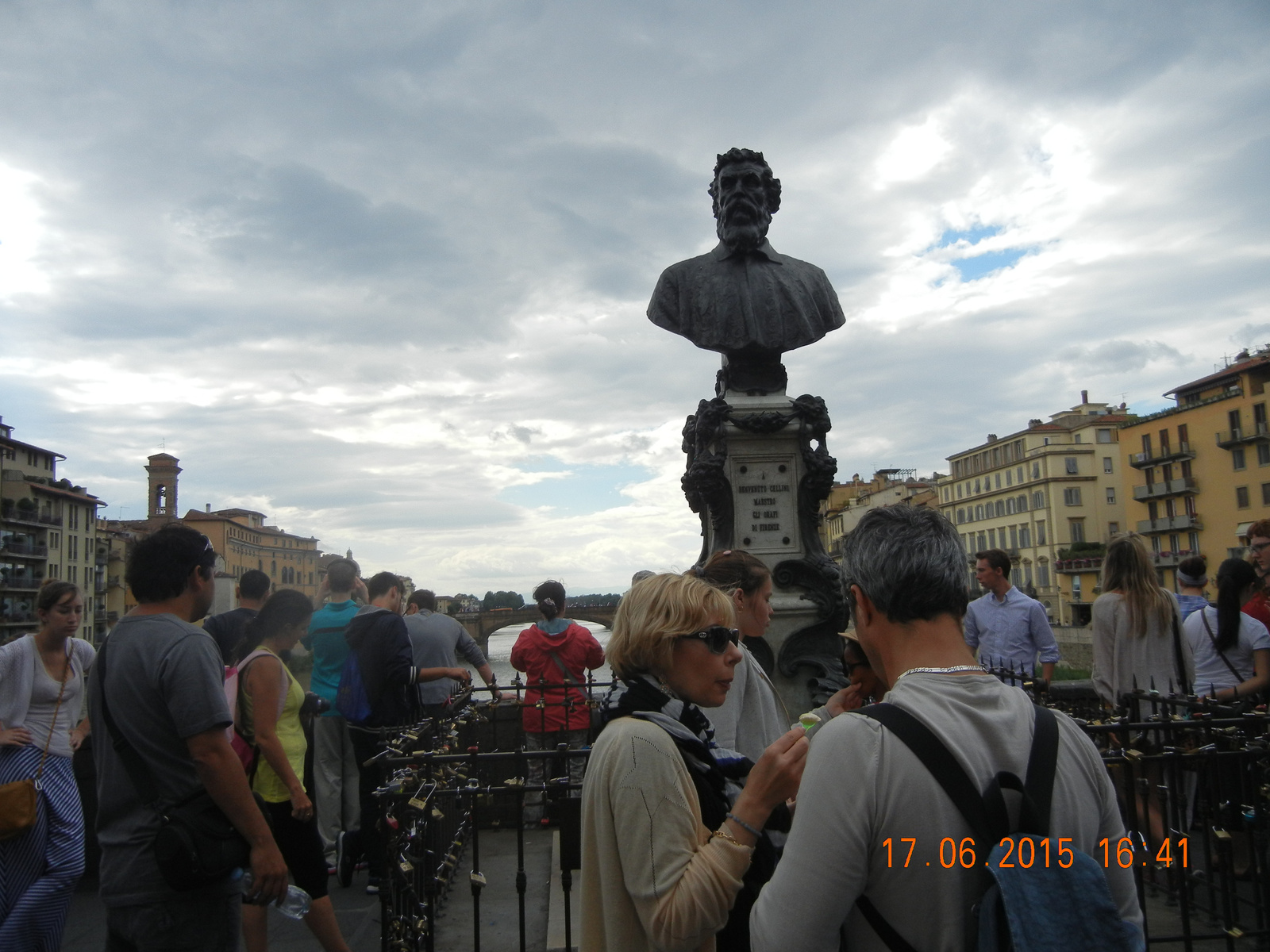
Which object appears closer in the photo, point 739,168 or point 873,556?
point 873,556

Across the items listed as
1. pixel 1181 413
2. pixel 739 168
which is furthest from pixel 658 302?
pixel 1181 413

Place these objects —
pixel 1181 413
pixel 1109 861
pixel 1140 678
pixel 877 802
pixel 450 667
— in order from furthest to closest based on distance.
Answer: pixel 1181 413 < pixel 450 667 < pixel 1140 678 < pixel 1109 861 < pixel 877 802

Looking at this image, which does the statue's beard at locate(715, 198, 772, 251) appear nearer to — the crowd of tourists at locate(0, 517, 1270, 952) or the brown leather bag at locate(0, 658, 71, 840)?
the crowd of tourists at locate(0, 517, 1270, 952)

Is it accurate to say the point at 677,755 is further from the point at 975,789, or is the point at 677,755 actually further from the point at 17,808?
the point at 17,808

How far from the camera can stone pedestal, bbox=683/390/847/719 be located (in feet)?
Result: 22.5

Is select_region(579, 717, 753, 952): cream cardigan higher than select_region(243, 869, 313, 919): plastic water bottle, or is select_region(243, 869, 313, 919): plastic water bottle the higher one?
select_region(579, 717, 753, 952): cream cardigan

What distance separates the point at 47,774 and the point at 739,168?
623 centimetres

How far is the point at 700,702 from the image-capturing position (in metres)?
2.13

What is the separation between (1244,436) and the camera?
4666cm

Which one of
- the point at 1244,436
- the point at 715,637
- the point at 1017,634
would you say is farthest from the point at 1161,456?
the point at 715,637

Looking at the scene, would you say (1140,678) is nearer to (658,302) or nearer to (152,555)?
(658,302)

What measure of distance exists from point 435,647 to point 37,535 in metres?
62.7

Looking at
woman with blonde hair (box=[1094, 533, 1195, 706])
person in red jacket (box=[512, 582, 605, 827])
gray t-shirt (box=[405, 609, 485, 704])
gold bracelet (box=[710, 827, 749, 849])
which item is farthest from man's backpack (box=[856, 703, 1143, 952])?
gray t-shirt (box=[405, 609, 485, 704])

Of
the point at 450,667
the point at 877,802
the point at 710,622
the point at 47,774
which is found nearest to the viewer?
the point at 877,802
